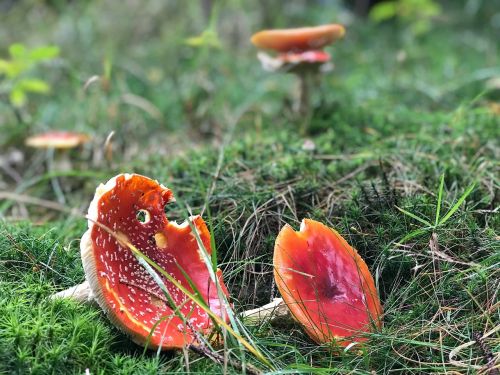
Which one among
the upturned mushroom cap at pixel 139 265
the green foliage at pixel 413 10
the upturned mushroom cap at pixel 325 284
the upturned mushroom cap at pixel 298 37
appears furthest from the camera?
the green foliage at pixel 413 10

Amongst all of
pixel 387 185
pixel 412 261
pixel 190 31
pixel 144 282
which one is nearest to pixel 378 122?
pixel 387 185

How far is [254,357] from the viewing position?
1659 millimetres

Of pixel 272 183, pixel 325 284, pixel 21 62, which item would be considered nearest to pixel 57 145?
pixel 21 62

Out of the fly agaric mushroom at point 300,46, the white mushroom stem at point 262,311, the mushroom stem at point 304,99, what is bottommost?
the white mushroom stem at point 262,311

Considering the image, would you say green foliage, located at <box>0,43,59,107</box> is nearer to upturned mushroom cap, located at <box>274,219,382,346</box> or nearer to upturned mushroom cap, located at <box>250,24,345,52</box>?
upturned mushroom cap, located at <box>250,24,345,52</box>

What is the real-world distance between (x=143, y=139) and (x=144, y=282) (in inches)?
85.9

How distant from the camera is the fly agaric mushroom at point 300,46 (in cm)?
292

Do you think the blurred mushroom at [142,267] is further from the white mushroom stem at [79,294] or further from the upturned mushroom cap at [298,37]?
the upturned mushroom cap at [298,37]

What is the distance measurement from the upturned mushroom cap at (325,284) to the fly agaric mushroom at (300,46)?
1.44 metres

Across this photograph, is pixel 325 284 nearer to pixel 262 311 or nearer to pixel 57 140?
pixel 262 311

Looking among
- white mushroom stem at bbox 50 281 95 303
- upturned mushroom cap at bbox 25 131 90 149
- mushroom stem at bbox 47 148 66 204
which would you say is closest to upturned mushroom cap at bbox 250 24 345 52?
upturned mushroom cap at bbox 25 131 90 149

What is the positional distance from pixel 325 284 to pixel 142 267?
724 millimetres

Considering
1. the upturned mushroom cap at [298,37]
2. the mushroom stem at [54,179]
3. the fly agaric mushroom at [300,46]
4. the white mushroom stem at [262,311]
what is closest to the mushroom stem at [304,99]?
the fly agaric mushroom at [300,46]

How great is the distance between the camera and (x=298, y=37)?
2.96m
